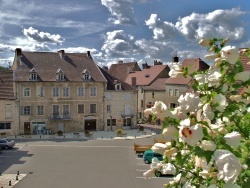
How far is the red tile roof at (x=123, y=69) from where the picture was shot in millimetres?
64275

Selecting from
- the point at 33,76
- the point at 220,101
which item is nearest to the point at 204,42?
the point at 220,101

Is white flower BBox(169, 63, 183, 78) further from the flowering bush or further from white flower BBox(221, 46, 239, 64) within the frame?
white flower BBox(221, 46, 239, 64)

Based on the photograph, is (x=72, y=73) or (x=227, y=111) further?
(x=72, y=73)

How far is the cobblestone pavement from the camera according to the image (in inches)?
793

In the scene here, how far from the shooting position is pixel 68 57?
4531 cm

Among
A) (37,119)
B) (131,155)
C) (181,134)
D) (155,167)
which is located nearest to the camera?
(181,134)

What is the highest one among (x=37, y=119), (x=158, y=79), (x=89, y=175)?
(x=158, y=79)

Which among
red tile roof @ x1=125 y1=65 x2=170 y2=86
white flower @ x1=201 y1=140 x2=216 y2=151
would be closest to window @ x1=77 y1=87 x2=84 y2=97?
red tile roof @ x1=125 y1=65 x2=170 y2=86

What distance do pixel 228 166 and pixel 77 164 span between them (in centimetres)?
2451

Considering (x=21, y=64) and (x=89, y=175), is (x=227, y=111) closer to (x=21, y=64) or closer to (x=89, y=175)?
(x=89, y=175)

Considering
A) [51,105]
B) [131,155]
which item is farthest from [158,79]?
[131,155]

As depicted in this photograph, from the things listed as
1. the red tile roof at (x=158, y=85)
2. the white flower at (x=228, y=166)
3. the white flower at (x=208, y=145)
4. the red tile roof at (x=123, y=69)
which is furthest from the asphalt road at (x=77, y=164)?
the red tile roof at (x=123, y=69)

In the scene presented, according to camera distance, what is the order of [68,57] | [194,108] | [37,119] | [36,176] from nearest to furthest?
[194,108] → [36,176] → [37,119] → [68,57]

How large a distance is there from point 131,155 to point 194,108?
27.3m
